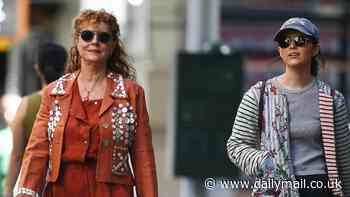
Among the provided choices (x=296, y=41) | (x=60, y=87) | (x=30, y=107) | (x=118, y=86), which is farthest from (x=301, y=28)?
(x=30, y=107)

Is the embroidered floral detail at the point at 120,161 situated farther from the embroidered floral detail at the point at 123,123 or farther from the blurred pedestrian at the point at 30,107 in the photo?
the blurred pedestrian at the point at 30,107

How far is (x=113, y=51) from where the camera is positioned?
20.3 ft

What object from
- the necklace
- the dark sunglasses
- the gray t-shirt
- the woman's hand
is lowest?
the woman's hand

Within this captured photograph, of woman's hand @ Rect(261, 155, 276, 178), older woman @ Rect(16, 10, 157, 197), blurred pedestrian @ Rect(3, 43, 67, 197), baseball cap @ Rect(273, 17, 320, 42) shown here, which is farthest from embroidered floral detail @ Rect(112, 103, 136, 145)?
blurred pedestrian @ Rect(3, 43, 67, 197)

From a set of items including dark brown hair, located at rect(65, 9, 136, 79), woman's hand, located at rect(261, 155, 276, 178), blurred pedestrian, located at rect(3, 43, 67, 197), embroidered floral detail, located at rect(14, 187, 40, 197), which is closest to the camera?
woman's hand, located at rect(261, 155, 276, 178)

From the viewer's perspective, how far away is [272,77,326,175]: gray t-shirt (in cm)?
574

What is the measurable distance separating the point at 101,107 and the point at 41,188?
0.52m

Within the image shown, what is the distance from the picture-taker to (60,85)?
607cm

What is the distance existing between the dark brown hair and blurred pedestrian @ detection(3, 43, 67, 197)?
1.32 meters

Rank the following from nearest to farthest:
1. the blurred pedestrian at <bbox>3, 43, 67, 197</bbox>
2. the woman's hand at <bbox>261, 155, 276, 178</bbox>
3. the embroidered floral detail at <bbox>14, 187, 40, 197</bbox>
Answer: the woman's hand at <bbox>261, 155, 276, 178</bbox> → the embroidered floral detail at <bbox>14, 187, 40, 197</bbox> → the blurred pedestrian at <bbox>3, 43, 67, 197</bbox>

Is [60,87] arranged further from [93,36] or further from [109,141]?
[109,141]

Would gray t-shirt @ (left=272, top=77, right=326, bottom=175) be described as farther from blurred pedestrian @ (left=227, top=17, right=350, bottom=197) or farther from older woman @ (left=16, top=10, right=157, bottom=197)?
older woman @ (left=16, top=10, right=157, bottom=197)

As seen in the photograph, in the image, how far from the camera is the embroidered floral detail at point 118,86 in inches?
236

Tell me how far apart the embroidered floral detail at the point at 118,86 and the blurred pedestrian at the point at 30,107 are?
1.55m
